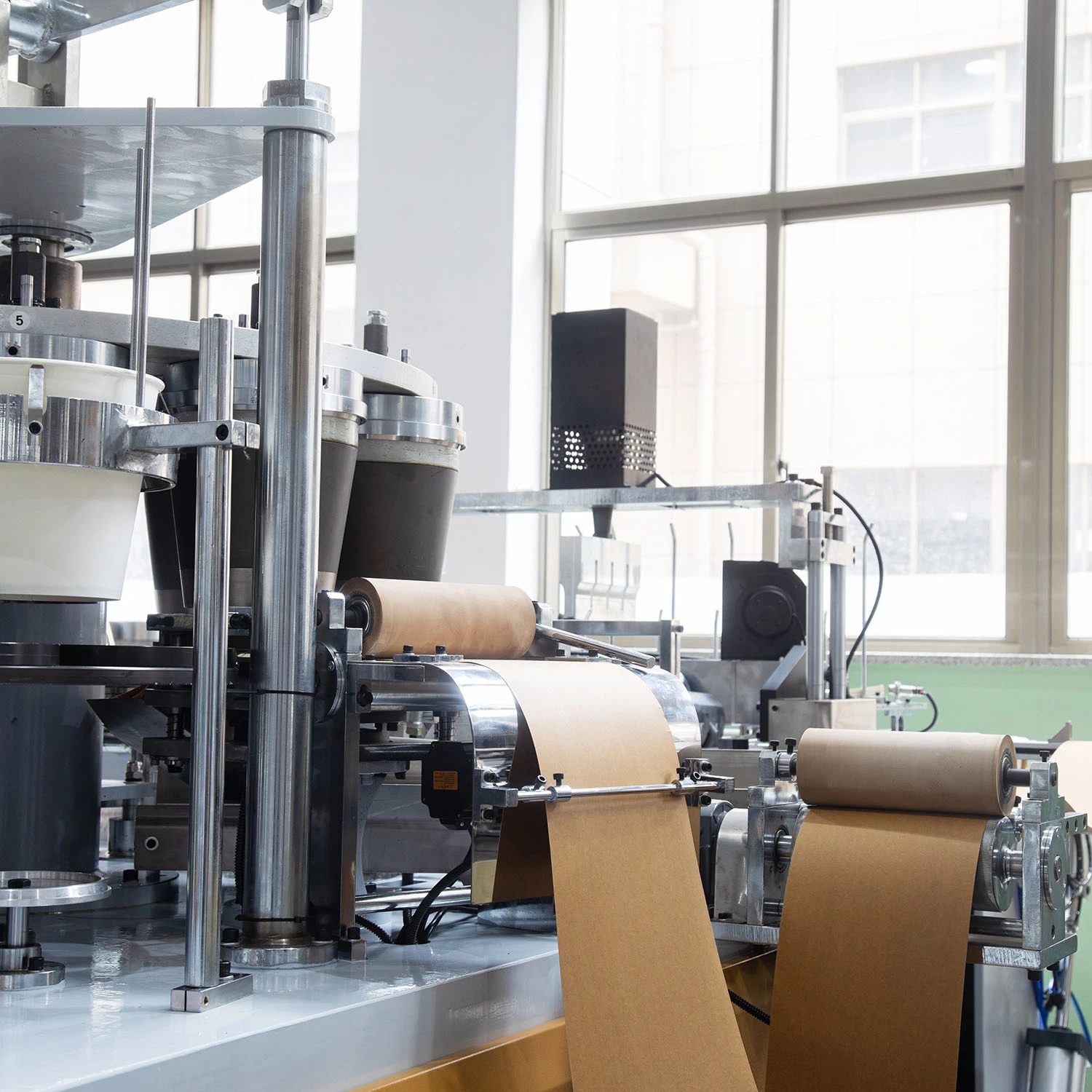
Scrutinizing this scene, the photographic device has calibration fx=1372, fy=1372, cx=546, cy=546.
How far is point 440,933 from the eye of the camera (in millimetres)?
1632

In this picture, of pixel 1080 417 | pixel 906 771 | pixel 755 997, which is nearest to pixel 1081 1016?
pixel 1080 417

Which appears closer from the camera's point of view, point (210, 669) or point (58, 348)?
point (210, 669)

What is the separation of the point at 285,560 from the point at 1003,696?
3264 mm

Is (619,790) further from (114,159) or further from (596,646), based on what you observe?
(114,159)

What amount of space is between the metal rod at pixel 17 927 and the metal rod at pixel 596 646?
75cm

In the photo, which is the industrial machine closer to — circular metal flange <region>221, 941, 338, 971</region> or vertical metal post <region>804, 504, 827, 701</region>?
circular metal flange <region>221, 941, 338, 971</region>

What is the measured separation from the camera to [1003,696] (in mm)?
4219

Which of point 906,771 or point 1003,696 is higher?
point 906,771

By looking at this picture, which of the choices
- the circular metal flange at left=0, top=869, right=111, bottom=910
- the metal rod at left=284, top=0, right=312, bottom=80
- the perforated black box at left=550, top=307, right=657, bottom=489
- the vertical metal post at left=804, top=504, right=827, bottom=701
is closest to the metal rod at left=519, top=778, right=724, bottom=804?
the circular metal flange at left=0, top=869, right=111, bottom=910

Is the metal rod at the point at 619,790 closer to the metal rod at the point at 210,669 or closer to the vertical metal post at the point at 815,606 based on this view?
the metal rod at the point at 210,669

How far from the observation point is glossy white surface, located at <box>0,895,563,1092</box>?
1.07m

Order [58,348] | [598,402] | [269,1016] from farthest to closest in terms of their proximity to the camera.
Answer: [598,402] < [58,348] < [269,1016]

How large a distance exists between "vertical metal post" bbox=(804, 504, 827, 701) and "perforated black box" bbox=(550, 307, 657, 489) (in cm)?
44

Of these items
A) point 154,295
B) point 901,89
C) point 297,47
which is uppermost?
point 901,89
